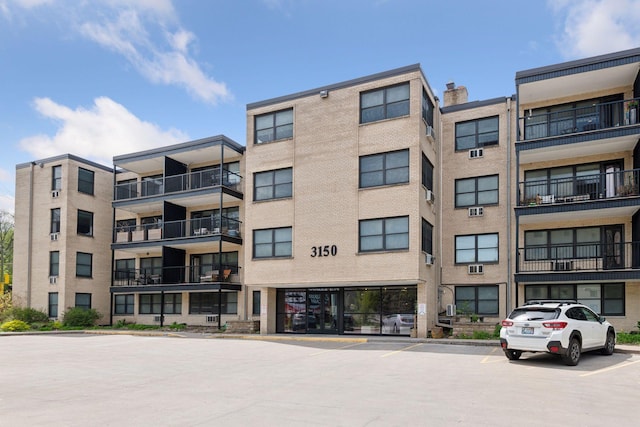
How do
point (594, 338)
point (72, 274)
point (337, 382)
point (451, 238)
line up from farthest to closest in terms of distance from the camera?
1. point (72, 274)
2. point (451, 238)
3. point (594, 338)
4. point (337, 382)

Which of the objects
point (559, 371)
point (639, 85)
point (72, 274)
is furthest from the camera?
point (72, 274)

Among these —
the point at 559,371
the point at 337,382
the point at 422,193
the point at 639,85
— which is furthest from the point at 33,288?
the point at 639,85

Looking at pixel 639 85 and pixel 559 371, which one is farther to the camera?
pixel 639 85

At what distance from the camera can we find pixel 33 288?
36.8 meters

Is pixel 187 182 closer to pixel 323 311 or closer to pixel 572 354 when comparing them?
pixel 323 311

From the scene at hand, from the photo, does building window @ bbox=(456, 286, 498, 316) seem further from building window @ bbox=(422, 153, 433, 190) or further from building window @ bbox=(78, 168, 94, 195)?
building window @ bbox=(78, 168, 94, 195)

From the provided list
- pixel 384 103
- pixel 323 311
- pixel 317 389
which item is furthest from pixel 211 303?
pixel 317 389

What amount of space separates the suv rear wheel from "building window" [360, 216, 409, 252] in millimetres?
9774

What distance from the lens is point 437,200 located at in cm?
2684

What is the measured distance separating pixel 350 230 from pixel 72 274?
70.1ft

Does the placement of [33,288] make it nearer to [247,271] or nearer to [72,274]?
[72,274]

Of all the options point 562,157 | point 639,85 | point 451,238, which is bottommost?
point 451,238

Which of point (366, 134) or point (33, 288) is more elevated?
point (366, 134)

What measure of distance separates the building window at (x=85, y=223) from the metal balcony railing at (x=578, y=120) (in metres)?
29.1
